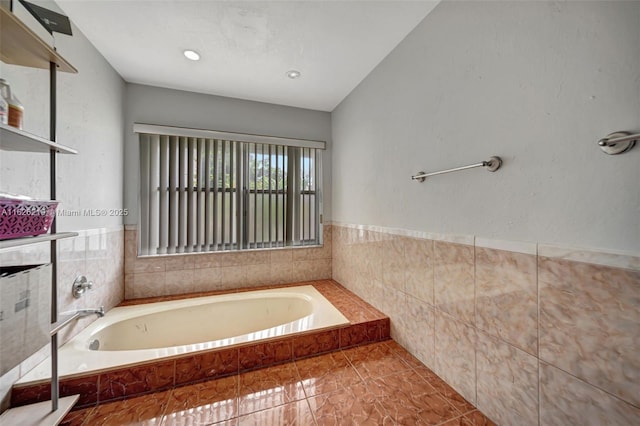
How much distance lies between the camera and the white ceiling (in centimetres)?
136

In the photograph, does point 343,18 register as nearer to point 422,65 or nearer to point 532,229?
point 422,65

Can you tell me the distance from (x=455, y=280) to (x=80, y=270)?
2.37 m

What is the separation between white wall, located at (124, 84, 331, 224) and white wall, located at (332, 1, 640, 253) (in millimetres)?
1148

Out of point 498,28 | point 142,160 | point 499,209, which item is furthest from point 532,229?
point 142,160

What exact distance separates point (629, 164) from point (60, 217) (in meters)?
2.57

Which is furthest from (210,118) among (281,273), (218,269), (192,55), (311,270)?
(311,270)

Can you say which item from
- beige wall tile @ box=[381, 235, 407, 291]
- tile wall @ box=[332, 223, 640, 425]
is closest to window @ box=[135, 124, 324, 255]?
beige wall tile @ box=[381, 235, 407, 291]

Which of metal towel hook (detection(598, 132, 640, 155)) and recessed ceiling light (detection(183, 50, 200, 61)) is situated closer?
metal towel hook (detection(598, 132, 640, 155))

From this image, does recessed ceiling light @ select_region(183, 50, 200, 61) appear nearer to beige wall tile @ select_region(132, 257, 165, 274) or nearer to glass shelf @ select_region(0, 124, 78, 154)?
glass shelf @ select_region(0, 124, 78, 154)

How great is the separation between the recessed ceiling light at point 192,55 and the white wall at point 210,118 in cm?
57

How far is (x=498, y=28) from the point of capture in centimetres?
104

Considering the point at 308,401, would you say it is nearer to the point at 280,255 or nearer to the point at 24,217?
the point at 24,217

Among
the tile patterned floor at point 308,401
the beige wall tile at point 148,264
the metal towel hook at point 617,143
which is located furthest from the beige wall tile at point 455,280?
the beige wall tile at point 148,264

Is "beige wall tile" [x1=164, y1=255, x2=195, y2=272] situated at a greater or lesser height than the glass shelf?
lesser
